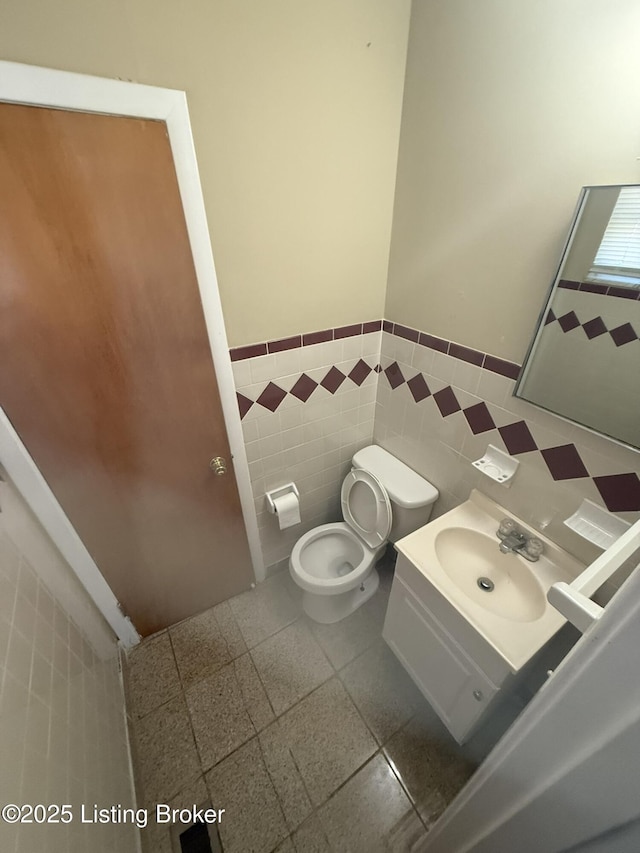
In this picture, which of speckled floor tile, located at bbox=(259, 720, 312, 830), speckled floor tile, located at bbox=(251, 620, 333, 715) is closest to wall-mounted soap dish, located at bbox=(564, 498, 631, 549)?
speckled floor tile, located at bbox=(251, 620, 333, 715)

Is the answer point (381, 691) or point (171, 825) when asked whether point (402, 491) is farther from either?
point (171, 825)

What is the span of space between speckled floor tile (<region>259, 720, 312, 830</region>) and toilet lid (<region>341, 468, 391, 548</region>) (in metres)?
0.82

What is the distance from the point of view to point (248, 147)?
3.10ft

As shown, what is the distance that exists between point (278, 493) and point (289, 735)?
93cm

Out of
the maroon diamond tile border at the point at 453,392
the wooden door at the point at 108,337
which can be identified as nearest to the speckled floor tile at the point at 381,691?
the wooden door at the point at 108,337

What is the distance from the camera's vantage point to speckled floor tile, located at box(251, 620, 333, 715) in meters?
1.38

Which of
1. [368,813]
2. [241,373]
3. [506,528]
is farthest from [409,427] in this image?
[368,813]

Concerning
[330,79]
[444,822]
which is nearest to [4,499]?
[444,822]

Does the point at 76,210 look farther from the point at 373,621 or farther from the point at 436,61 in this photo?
the point at 373,621

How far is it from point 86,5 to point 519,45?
994mm

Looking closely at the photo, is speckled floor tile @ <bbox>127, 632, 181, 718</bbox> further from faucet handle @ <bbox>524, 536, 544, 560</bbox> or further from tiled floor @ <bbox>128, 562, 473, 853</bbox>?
faucet handle @ <bbox>524, 536, 544, 560</bbox>

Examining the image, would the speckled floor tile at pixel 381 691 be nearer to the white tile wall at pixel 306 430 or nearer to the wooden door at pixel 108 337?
the white tile wall at pixel 306 430

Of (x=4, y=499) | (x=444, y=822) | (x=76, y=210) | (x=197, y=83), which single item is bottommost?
(x=444, y=822)

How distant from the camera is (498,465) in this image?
1.16 meters
